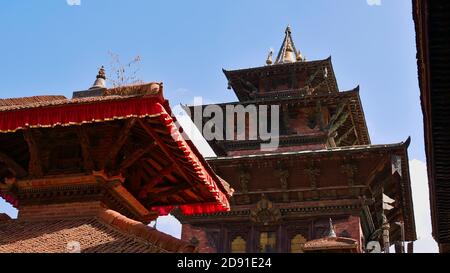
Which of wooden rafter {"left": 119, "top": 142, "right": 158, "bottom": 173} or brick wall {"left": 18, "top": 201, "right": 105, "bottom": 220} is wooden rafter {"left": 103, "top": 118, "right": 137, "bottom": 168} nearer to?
wooden rafter {"left": 119, "top": 142, "right": 158, "bottom": 173}

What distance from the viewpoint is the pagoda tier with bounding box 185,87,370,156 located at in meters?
22.6

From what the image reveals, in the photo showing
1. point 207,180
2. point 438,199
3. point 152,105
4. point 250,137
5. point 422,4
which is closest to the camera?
point 422,4

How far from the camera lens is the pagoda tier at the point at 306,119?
22.6 metres

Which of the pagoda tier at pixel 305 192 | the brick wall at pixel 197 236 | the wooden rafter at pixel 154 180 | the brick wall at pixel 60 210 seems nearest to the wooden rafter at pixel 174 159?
the wooden rafter at pixel 154 180

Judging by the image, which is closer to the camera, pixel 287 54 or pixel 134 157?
pixel 134 157

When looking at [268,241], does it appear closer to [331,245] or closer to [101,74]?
[331,245]

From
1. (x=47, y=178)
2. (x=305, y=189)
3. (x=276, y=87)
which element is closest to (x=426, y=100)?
(x=47, y=178)

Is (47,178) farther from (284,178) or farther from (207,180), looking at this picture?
(284,178)

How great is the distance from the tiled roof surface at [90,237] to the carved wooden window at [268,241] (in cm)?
1313

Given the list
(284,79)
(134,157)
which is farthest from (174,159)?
(284,79)

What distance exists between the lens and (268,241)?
1966 cm

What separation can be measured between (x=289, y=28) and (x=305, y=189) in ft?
46.2

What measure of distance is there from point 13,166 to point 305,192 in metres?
13.2
